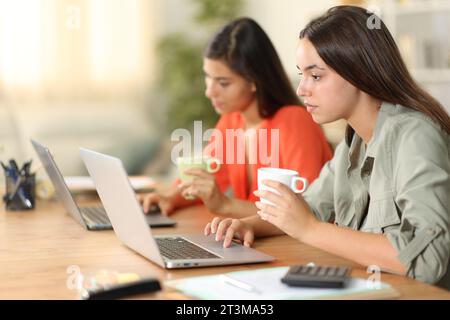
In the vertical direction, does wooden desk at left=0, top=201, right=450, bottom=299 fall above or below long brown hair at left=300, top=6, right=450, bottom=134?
below

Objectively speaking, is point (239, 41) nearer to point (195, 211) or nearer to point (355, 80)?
A: point (195, 211)

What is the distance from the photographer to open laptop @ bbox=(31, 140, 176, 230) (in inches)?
76.6

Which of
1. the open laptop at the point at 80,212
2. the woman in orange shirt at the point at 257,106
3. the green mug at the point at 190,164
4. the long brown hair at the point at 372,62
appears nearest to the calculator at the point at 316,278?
the long brown hair at the point at 372,62

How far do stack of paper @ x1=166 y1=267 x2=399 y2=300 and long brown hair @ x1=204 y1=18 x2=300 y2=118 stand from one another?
123 centimetres

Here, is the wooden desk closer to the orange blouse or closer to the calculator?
the calculator

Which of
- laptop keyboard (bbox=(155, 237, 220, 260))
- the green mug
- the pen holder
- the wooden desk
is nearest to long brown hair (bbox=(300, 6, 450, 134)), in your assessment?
the wooden desk

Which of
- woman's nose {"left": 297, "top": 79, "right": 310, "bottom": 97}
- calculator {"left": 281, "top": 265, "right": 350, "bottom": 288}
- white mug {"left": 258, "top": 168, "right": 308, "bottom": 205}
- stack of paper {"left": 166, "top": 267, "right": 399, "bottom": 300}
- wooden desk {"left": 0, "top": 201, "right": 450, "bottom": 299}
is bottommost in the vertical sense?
wooden desk {"left": 0, "top": 201, "right": 450, "bottom": 299}

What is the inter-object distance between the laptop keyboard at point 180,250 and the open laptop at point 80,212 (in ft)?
0.83

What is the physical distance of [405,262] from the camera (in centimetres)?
137

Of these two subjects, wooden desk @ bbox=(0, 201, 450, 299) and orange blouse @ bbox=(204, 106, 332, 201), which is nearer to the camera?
wooden desk @ bbox=(0, 201, 450, 299)

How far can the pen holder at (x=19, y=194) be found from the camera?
88.9 inches

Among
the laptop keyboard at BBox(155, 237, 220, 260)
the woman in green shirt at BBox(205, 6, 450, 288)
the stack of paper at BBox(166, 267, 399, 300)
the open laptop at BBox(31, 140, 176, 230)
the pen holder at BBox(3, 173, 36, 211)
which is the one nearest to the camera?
the stack of paper at BBox(166, 267, 399, 300)

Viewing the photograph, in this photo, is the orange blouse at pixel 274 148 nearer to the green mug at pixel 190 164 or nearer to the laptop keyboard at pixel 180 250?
the green mug at pixel 190 164

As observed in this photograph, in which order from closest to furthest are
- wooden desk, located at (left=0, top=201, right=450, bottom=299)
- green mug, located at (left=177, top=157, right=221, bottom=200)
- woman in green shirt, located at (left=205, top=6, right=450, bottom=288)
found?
1. wooden desk, located at (left=0, top=201, right=450, bottom=299)
2. woman in green shirt, located at (left=205, top=6, right=450, bottom=288)
3. green mug, located at (left=177, top=157, right=221, bottom=200)
